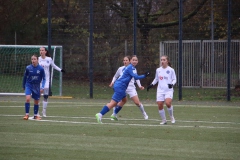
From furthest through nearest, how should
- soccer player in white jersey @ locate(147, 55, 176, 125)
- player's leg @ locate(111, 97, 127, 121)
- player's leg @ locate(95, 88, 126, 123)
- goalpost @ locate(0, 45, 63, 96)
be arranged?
1. goalpost @ locate(0, 45, 63, 96)
2. player's leg @ locate(111, 97, 127, 121)
3. soccer player in white jersey @ locate(147, 55, 176, 125)
4. player's leg @ locate(95, 88, 126, 123)

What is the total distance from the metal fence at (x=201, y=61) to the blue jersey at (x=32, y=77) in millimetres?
10914

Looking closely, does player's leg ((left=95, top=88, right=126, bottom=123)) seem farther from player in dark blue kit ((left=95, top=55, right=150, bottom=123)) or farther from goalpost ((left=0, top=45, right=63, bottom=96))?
goalpost ((left=0, top=45, right=63, bottom=96))

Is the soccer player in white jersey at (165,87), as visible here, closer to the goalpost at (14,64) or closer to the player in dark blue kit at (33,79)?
the player in dark blue kit at (33,79)

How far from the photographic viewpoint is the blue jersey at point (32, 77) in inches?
627

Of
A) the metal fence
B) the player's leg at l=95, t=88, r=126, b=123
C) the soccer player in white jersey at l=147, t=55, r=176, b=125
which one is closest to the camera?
the player's leg at l=95, t=88, r=126, b=123

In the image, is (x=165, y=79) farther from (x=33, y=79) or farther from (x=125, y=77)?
(x=33, y=79)

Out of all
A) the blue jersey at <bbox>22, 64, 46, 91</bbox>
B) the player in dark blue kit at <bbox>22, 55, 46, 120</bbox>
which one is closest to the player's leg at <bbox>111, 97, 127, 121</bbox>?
the player in dark blue kit at <bbox>22, 55, 46, 120</bbox>

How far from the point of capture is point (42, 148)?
1008 centimetres

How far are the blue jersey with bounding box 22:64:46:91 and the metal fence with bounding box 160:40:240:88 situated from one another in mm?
10914

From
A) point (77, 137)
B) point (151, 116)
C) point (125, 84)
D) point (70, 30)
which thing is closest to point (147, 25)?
point (70, 30)

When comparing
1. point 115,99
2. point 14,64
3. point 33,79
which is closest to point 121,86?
point 115,99

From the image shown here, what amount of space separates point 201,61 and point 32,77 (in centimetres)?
1249

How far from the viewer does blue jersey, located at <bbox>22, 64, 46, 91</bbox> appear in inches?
627

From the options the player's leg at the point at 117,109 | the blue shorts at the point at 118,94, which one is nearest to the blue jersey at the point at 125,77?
the blue shorts at the point at 118,94
